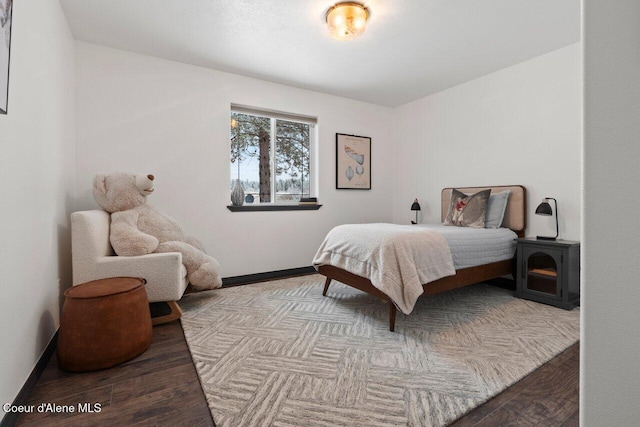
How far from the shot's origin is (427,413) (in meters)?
1.30

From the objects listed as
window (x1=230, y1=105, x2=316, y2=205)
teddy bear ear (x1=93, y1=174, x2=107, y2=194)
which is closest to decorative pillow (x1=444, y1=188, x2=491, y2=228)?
window (x1=230, y1=105, x2=316, y2=205)

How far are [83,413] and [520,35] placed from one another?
409 centimetres

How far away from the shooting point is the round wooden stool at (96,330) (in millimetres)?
1629

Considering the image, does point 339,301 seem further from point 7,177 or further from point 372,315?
point 7,177

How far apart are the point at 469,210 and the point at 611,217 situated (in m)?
2.86

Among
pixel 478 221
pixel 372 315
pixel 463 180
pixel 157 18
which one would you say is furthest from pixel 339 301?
pixel 157 18

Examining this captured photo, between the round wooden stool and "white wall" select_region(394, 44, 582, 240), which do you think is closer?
the round wooden stool

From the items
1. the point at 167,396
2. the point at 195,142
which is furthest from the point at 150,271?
the point at 195,142

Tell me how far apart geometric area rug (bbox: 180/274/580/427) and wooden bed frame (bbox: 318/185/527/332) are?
0.78ft

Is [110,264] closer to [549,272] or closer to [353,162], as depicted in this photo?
[353,162]

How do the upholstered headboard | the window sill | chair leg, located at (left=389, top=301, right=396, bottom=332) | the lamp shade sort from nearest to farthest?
chair leg, located at (left=389, top=301, right=396, bottom=332)
the lamp shade
the upholstered headboard
the window sill

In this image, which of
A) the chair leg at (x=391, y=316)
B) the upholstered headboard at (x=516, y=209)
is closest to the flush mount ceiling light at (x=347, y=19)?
the chair leg at (x=391, y=316)

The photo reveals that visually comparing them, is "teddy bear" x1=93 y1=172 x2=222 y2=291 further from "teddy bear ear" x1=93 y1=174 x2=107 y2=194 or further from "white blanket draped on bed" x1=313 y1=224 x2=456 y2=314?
"white blanket draped on bed" x1=313 y1=224 x2=456 y2=314

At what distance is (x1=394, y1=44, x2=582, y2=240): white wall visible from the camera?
288cm
